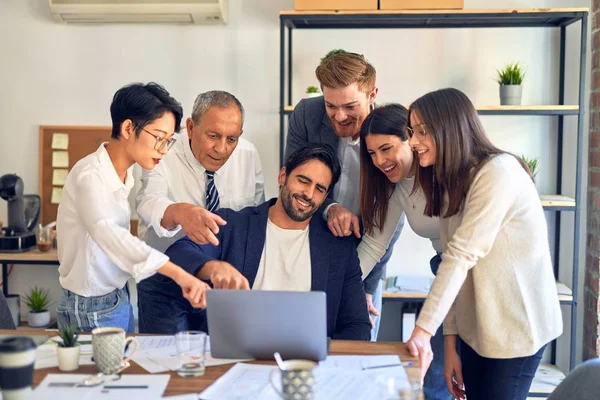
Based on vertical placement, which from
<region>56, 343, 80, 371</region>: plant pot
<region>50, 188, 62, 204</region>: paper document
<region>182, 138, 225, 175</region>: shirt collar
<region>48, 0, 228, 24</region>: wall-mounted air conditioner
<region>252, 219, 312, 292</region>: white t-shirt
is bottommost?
<region>56, 343, 80, 371</region>: plant pot

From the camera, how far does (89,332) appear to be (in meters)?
1.99

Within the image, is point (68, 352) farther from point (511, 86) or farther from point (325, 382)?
point (511, 86)

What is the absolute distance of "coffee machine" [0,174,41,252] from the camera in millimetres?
3617

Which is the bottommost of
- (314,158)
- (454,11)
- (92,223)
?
(92,223)

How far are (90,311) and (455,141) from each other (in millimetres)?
1141

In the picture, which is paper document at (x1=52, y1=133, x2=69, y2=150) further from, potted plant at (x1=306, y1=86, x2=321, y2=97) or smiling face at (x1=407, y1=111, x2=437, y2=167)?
smiling face at (x1=407, y1=111, x2=437, y2=167)

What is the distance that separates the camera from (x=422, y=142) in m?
1.92

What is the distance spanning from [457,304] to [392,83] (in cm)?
203

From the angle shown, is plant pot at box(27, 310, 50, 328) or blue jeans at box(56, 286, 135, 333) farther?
plant pot at box(27, 310, 50, 328)

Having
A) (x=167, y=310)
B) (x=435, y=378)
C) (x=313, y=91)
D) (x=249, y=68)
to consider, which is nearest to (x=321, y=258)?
(x=167, y=310)

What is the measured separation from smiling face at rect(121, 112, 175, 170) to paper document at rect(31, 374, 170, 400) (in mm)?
684

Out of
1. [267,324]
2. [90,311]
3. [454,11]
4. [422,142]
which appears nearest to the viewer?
[267,324]

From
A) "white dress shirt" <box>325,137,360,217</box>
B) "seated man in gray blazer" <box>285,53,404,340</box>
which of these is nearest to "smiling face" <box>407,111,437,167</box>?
"seated man in gray blazer" <box>285,53,404,340</box>

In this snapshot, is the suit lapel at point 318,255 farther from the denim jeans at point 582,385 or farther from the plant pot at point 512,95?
the plant pot at point 512,95
